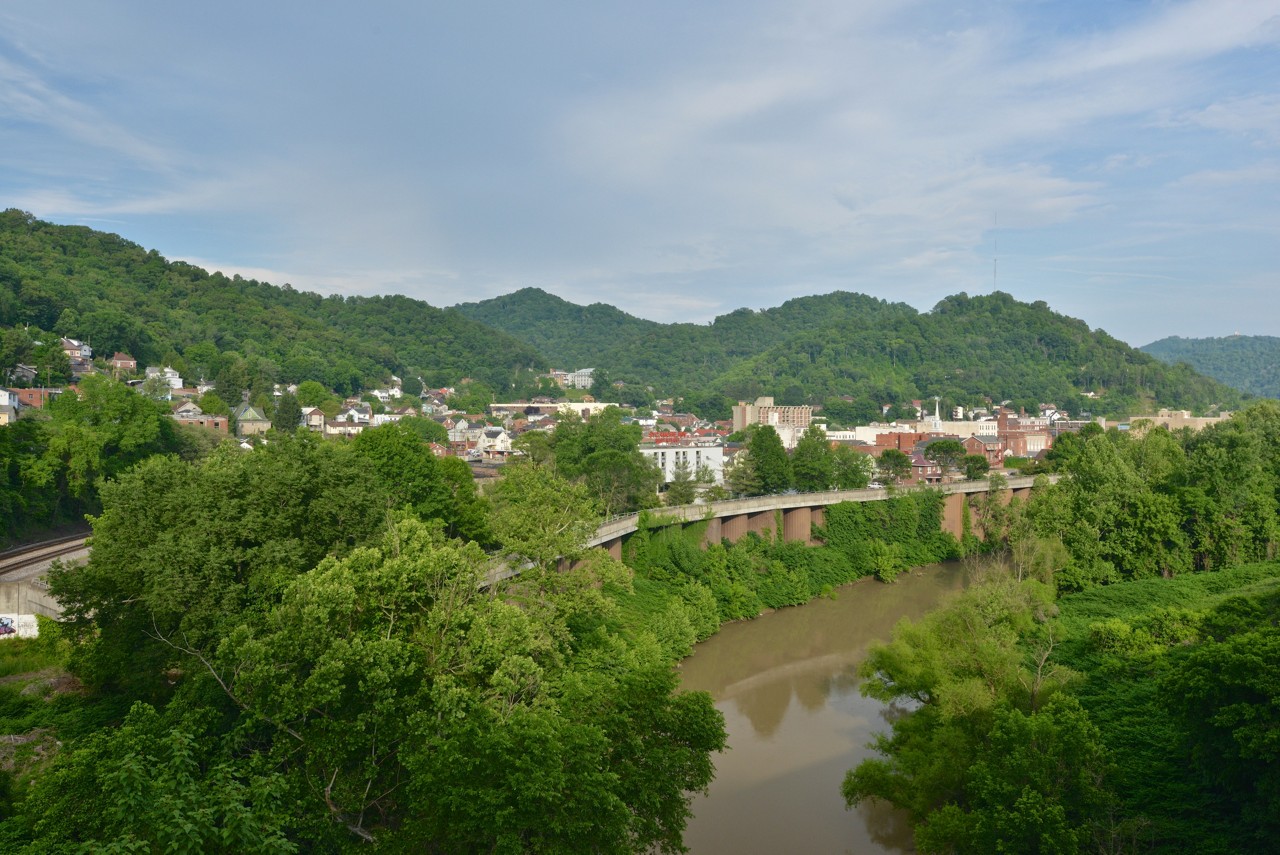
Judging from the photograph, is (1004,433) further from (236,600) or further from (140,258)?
(140,258)

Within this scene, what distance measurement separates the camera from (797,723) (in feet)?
90.1

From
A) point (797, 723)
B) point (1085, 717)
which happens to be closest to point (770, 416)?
point (797, 723)

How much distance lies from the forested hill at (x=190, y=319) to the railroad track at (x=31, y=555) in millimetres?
59222

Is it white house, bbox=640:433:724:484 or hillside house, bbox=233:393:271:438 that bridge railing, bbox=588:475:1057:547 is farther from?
hillside house, bbox=233:393:271:438

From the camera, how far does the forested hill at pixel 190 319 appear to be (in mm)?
87375

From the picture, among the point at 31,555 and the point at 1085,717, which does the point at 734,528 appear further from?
the point at 31,555

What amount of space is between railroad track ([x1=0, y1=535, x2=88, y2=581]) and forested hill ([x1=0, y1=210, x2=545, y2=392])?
2332 inches

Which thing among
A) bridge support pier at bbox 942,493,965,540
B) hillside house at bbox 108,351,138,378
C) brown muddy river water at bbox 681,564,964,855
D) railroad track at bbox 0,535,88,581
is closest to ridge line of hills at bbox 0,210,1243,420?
hillside house at bbox 108,351,138,378

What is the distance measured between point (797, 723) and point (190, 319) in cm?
10677

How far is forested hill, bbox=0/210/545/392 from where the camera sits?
87.4 m

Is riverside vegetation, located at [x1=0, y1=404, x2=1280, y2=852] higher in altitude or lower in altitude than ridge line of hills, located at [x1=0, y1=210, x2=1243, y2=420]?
lower

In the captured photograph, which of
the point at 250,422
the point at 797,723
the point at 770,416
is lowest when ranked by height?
the point at 797,723

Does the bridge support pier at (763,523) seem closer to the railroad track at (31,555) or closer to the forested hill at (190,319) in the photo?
the railroad track at (31,555)

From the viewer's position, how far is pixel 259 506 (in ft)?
59.8
